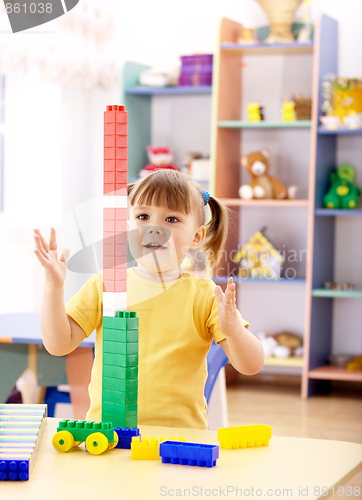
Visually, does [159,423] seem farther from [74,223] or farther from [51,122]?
[51,122]

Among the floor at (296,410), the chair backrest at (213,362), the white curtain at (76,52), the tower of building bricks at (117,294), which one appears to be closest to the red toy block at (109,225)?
the tower of building bricks at (117,294)

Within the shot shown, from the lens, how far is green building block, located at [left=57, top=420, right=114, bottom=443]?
61 centimetres

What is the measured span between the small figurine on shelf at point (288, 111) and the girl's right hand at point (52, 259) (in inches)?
84.0

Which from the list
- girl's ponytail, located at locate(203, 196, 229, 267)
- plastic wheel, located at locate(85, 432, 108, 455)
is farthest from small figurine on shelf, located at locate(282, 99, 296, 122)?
plastic wheel, located at locate(85, 432, 108, 455)

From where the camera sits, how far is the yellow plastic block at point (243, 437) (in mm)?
626

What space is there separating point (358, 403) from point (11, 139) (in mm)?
1655

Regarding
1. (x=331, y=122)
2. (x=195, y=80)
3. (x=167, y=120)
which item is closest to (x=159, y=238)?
(x=331, y=122)

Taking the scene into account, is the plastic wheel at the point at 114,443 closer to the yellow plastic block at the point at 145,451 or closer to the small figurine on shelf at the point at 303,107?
the yellow plastic block at the point at 145,451

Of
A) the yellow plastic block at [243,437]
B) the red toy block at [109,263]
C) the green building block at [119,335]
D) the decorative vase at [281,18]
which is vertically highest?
the decorative vase at [281,18]

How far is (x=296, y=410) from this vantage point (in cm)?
237

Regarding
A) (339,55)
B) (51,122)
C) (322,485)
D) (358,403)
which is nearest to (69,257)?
(322,485)

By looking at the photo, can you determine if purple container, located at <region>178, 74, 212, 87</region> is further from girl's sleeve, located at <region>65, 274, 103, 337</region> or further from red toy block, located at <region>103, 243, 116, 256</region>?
red toy block, located at <region>103, 243, 116, 256</region>

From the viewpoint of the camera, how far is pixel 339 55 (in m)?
2.78

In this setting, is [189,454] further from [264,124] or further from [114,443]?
[264,124]
